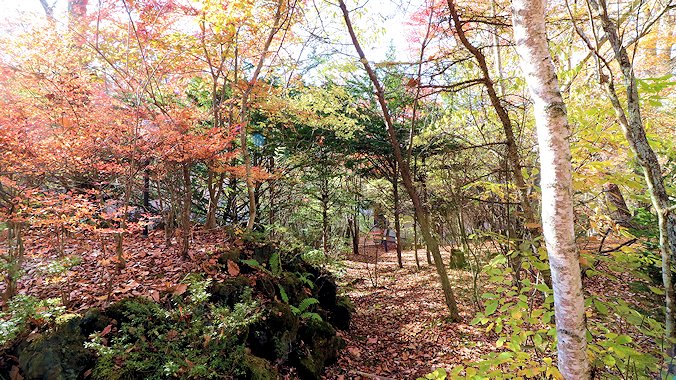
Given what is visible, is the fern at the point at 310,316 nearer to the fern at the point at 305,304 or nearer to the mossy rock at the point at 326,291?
the fern at the point at 305,304

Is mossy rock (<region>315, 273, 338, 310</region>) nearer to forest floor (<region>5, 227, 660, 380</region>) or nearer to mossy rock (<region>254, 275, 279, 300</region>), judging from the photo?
forest floor (<region>5, 227, 660, 380</region>)

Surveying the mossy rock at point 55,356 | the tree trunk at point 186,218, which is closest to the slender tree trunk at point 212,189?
the tree trunk at point 186,218

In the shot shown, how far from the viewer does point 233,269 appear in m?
5.04

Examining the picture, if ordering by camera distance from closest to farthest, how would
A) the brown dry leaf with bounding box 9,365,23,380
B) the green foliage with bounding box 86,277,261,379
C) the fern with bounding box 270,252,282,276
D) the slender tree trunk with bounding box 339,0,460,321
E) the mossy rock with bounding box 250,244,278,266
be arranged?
the brown dry leaf with bounding box 9,365,23,380
the green foliage with bounding box 86,277,261,379
the slender tree trunk with bounding box 339,0,460,321
the fern with bounding box 270,252,282,276
the mossy rock with bounding box 250,244,278,266

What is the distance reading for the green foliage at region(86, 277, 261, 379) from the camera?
3.13 meters

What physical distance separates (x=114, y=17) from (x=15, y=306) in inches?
209

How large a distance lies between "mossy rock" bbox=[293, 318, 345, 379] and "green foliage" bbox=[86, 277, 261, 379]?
111cm

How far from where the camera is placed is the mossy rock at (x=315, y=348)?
14.6 ft

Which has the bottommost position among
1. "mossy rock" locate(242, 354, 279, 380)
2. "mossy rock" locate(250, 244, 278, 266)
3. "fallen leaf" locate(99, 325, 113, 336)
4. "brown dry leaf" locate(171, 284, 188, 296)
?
"mossy rock" locate(242, 354, 279, 380)

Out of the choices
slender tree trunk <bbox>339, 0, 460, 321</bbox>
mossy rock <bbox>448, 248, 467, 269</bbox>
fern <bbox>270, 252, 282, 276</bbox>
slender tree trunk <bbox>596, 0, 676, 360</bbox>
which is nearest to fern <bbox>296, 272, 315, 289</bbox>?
fern <bbox>270, 252, 282, 276</bbox>

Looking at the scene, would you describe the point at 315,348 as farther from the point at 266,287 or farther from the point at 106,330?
the point at 106,330

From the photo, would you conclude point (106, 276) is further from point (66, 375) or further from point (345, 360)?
point (345, 360)

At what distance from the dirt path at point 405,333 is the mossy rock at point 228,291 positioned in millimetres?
1890

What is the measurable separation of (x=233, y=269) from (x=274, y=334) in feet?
4.21
